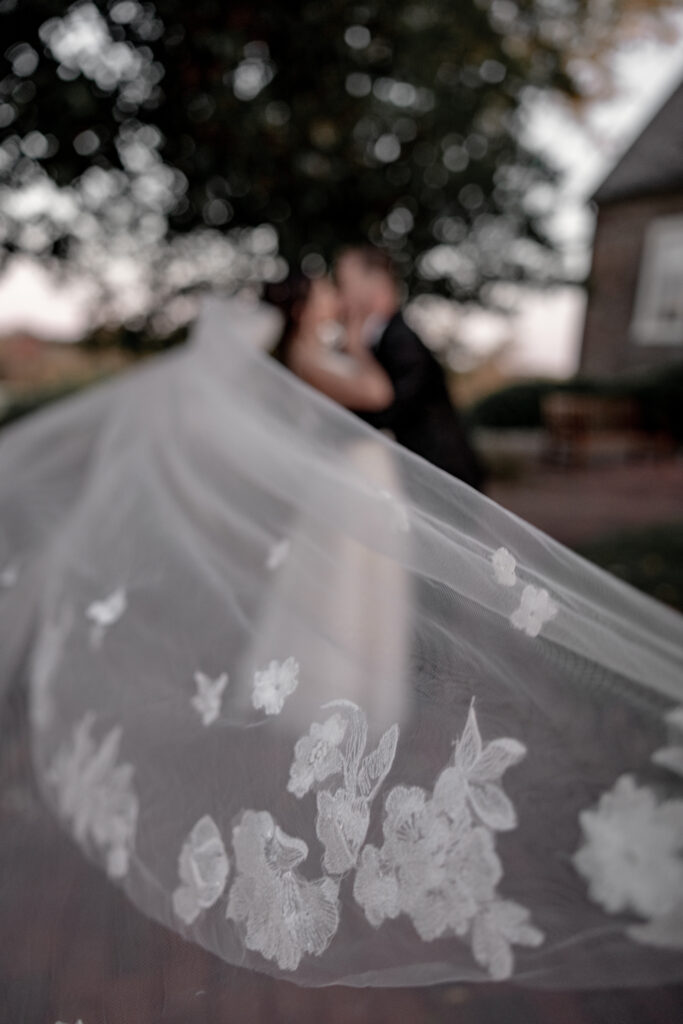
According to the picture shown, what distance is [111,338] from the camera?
8.30 meters

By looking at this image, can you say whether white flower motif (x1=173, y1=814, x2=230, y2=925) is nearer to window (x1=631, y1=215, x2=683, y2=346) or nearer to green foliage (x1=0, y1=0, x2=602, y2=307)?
green foliage (x1=0, y1=0, x2=602, y2=307)

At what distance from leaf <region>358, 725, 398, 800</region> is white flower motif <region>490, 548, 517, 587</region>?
38 cm

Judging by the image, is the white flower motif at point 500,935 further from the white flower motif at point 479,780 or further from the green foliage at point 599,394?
the green foliage at point 599,394

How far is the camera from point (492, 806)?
61.8 inches

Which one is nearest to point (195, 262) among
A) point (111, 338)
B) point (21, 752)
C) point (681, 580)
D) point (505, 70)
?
point (111, 338)

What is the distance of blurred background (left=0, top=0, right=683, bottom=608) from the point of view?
154 inches

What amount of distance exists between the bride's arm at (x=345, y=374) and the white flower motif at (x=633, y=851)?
1.56 m

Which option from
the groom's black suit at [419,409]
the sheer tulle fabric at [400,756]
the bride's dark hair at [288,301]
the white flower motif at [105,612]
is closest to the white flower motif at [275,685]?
the sheer tulle fabric at [400,756]

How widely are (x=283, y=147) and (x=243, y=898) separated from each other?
15.0 feet

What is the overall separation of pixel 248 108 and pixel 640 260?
8.66m

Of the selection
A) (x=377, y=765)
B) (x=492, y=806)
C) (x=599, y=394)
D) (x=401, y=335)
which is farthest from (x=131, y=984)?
(x=599, y=394)

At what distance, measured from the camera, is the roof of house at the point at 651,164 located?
33.3 ft

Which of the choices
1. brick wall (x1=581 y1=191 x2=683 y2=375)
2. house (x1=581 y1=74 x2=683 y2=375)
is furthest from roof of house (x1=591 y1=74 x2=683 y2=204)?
brick wall (x1=581 y1=191 x2=683 y2=375)

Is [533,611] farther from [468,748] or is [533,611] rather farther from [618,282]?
[618,282]
